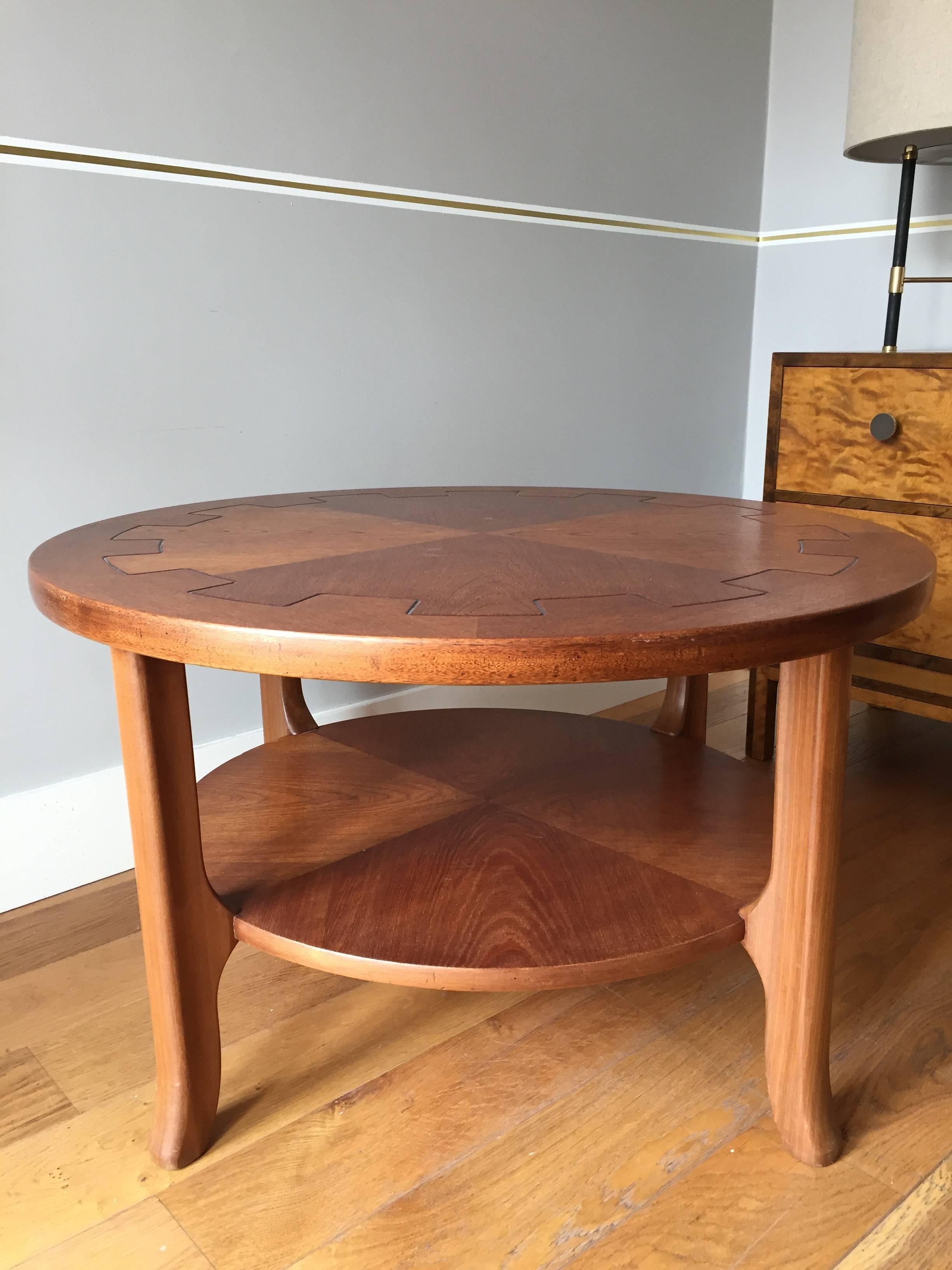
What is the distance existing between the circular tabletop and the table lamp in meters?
0.83

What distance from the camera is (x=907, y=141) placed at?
5.81ft

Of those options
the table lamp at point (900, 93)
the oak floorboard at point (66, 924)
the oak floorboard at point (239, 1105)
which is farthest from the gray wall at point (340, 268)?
the oak floorboard at point (239, 1105)

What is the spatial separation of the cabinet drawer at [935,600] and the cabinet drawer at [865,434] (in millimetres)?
35

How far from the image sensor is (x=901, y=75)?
165 cm

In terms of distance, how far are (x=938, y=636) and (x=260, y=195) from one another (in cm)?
127

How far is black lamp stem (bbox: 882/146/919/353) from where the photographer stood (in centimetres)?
181

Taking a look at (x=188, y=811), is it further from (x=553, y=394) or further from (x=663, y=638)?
(x=553, y=394)

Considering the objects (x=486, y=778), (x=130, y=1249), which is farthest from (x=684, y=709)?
(x=130, y=1249)

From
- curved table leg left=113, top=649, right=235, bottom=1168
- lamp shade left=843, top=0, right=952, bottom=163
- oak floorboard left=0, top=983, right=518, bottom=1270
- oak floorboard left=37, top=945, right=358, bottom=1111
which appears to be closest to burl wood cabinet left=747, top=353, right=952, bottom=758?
lamp shade left=843, top=0, right=952, bottom=163

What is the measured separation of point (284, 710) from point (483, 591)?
0.68 m

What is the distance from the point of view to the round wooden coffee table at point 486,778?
0.73 meters

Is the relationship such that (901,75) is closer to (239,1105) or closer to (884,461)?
(884,461)

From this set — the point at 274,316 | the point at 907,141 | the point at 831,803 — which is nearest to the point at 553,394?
the point at 274,316

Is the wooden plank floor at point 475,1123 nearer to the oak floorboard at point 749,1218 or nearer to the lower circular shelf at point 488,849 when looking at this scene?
the oak floorboard at point 749,1218
